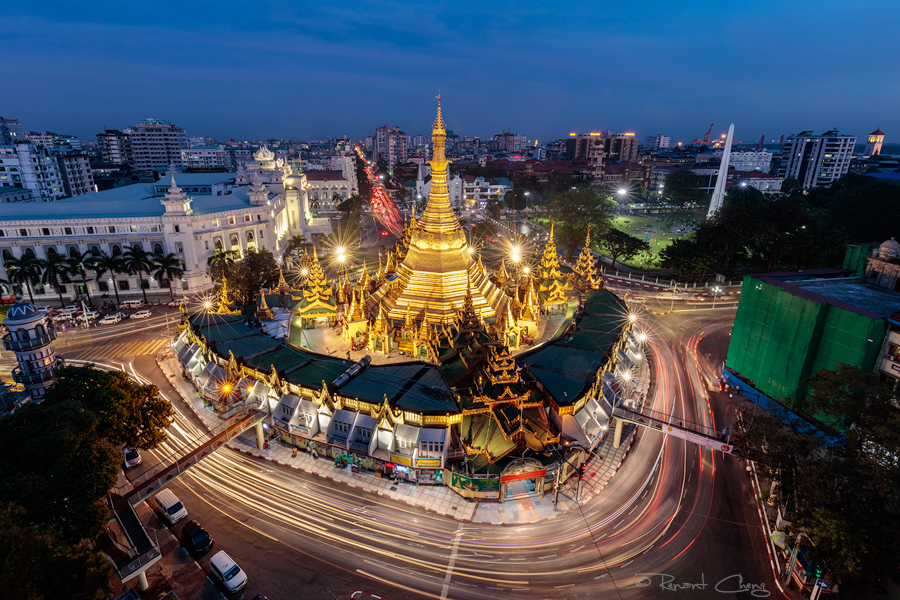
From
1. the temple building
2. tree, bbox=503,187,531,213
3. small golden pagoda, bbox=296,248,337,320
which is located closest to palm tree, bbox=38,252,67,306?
the temple building

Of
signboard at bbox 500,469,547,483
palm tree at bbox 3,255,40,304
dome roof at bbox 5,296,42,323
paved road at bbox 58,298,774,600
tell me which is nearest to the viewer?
paved road at bbox 58,298,774,600

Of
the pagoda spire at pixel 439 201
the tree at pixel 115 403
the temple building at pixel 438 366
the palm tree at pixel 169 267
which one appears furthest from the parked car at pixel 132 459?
the palm tree at pixel 169 267

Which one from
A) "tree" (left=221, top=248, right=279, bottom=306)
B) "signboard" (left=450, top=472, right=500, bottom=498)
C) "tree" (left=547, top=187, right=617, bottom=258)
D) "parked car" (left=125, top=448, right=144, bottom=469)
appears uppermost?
"tree" (left=547, top=187, right=617, bottom=258)

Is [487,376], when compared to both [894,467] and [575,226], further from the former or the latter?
[575,226]

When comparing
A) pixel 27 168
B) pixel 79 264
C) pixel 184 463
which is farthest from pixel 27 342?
pixel 27 168

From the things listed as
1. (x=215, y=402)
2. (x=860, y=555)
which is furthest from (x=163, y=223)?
(x=860, y=555)

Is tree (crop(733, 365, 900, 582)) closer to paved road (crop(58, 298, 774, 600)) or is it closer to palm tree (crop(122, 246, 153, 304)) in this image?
paved road (crop(58, 298, 774, 600))
